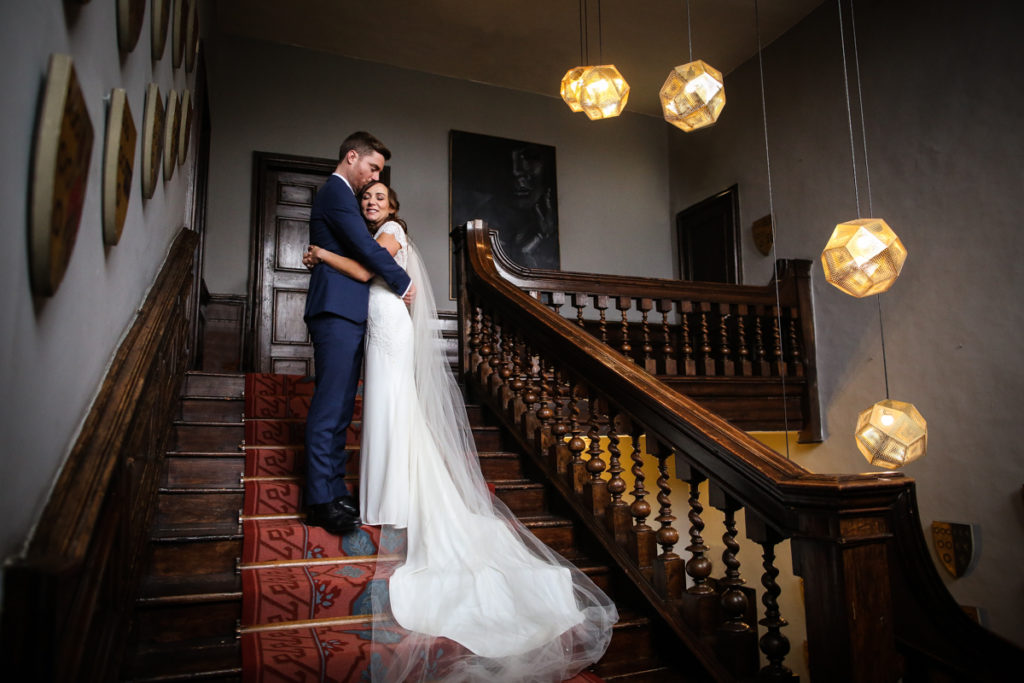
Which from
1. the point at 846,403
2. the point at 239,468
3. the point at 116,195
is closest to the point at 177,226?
the point at 239,468

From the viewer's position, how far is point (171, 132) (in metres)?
2.69

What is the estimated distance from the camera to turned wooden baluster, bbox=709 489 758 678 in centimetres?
195

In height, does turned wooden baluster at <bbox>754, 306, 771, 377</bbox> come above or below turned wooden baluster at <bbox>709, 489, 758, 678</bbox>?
Answer: above

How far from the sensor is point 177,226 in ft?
10.6

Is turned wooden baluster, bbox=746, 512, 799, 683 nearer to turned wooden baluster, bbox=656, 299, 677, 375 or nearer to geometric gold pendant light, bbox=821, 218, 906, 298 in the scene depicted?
geometric gold pendant light, bbox=821, 218, 906, 298

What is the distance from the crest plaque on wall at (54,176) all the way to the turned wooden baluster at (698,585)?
5.54ft

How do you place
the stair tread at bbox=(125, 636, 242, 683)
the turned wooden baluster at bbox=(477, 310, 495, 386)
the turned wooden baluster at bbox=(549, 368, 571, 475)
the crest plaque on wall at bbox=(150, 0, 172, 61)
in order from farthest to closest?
the turned wooden baluster at bbox=(477, 310, 495, 386)
the turned wooden baluster at bbox=(549, 368, 571, 475)
the crest plaque on wall at bbox=(150, 0, 172, 61)
the stair tread at bbox=(125, 636, 242, 683)

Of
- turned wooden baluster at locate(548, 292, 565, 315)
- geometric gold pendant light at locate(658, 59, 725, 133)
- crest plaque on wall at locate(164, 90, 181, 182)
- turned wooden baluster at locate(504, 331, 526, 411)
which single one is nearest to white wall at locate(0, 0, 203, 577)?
crest plaque on wall at locate(164, 90, 181, 182)

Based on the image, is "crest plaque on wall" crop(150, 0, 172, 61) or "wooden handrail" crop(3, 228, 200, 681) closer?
"wooden handrail" crop(3, 228, 200, 681)

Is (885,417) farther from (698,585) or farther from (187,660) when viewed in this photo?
(187,660)

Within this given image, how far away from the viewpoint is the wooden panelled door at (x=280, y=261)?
6.04 m


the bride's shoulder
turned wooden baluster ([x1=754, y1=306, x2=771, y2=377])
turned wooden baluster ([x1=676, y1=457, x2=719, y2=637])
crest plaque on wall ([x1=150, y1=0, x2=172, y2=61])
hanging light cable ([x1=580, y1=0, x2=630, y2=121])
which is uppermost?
hanging light cable ([x1=580, y1=0, x2=630, y2=121])

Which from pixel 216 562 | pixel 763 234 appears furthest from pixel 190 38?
pixel 763 234

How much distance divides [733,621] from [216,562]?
1.69 m
